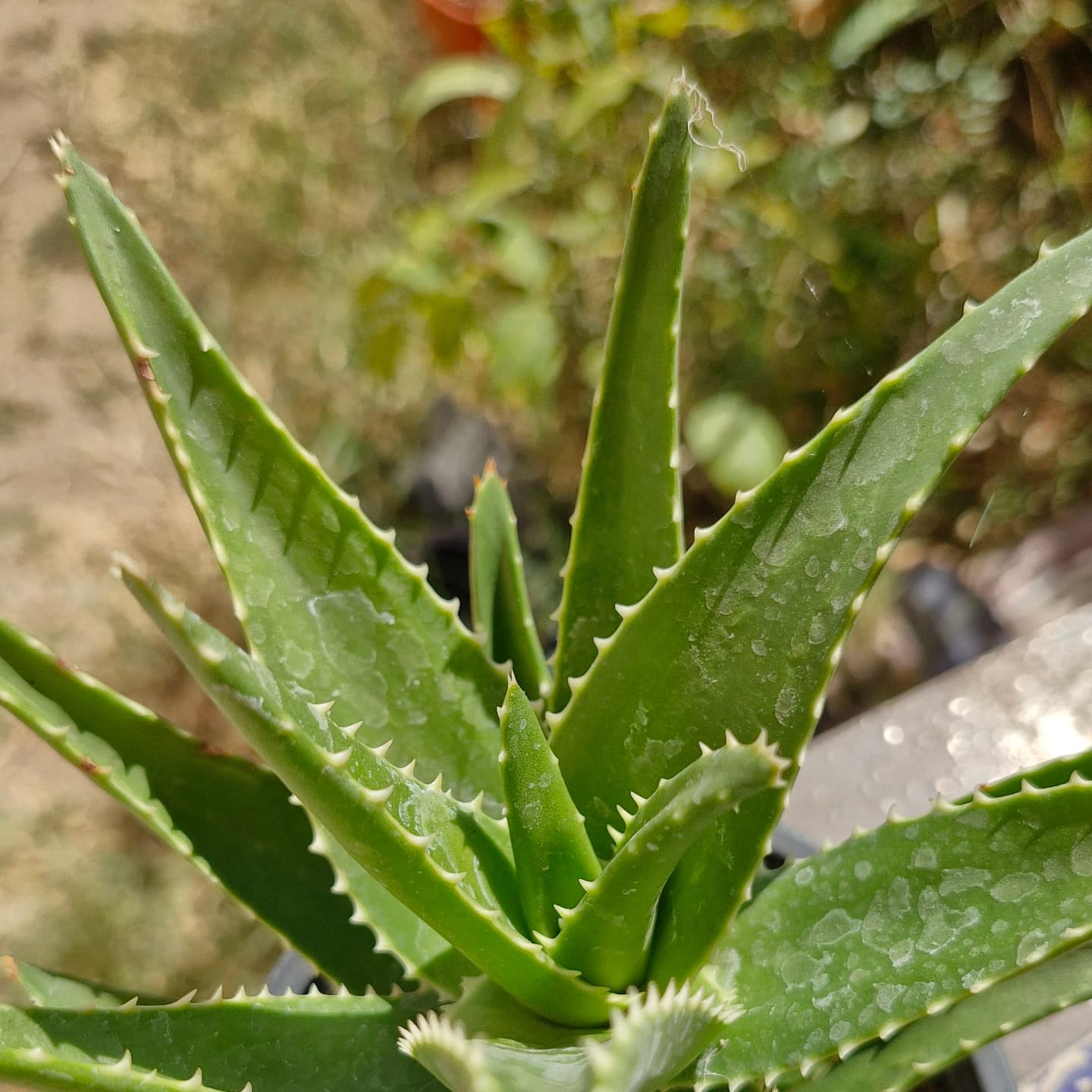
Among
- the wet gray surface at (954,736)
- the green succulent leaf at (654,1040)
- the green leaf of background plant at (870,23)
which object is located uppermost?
the green leaf of background plant at (870,23)

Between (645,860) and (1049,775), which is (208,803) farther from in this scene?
(1049,775)

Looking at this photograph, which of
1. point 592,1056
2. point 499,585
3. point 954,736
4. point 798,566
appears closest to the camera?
point 592,1056

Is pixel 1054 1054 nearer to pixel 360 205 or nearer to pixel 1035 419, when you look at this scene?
pixel 1035 419

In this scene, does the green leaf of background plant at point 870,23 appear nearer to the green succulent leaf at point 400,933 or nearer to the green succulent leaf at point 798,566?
the green succulent leaf at point 798,566

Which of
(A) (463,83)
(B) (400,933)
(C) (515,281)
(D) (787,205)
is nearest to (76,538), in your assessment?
(C) (515,281)

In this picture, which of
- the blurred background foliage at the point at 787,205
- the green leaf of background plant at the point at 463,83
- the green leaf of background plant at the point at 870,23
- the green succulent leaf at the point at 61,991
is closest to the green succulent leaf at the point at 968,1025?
the green succulent leaf at the point at 61,991

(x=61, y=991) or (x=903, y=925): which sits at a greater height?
(x=61, y=991)
